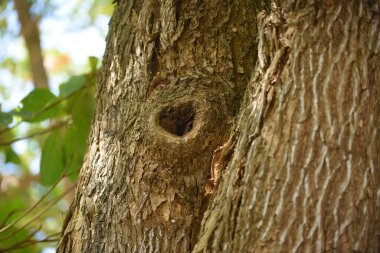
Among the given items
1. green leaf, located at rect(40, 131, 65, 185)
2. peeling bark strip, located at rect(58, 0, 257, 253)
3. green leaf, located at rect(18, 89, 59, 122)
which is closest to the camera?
peeling bark strip, located at rect(58, 0, 257, 253)

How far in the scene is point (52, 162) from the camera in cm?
314

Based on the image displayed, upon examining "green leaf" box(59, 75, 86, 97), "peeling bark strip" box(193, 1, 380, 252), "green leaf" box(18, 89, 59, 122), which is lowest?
"peeling bark strip" box(193, 1, 380, 252)

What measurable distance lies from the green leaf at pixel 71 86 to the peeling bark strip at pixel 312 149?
151cm

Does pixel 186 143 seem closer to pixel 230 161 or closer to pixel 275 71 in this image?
pixel 230 161

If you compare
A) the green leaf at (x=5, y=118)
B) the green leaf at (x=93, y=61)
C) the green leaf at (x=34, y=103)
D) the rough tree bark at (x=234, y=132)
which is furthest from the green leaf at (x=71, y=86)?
the rough tree bark at (x=234, y=132)

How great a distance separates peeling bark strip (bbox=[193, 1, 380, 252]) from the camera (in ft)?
5.09

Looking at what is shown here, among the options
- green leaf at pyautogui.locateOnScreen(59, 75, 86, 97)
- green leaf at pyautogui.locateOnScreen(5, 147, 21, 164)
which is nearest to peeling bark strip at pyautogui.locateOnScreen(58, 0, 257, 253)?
green leaf at pyautogui.locateOnScreen(59, 75, 86, 97)

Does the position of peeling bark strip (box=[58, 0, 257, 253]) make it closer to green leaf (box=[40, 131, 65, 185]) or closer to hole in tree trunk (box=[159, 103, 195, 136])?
hole in tree trunk (box=[159, 103, 195, 136])

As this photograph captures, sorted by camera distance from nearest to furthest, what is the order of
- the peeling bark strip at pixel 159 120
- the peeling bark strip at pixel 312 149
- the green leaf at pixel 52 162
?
1. the peeling bark strip at pixel 312 149
2. the peeling bark strip at pixel 159 120
3. the green leaf at pixel 52 162

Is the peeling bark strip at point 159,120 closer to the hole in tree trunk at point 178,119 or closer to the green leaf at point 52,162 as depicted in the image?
the hole in tree trunk at point 178,119

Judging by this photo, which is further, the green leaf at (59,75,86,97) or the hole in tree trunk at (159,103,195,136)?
the green leaf at (59,75,86,97)

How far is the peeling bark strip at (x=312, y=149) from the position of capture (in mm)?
1552

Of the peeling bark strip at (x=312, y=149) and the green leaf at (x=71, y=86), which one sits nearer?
the peeling bark strip at (x=312, y=149)

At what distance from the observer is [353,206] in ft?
5.09
